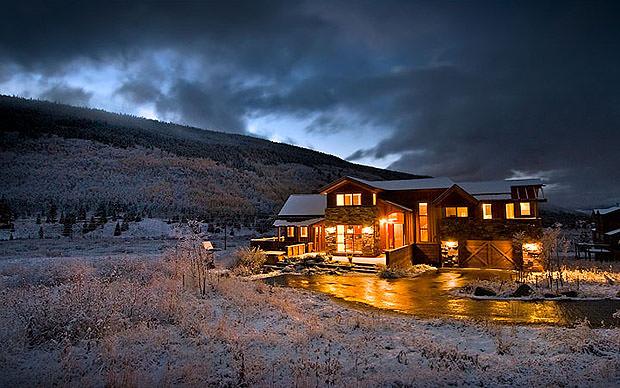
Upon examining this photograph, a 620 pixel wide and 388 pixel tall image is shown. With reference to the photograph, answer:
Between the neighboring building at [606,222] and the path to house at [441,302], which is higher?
the neighboring building at [606,222]

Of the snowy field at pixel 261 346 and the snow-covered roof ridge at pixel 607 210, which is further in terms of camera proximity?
the snow-covered roof ridge at pixel 607 210

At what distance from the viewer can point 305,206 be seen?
4084cm

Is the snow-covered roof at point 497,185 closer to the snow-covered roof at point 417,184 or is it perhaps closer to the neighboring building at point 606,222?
the snow-covered roof at point 417,184

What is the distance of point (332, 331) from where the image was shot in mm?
11523

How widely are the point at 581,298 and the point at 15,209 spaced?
59971 mm

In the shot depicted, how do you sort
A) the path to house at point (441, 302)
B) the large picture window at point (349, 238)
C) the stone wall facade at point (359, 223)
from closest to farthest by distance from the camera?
the path to house at point (441, 302) < the stone wall facade at point (359, 223) < the large picture window at point (349, 238)

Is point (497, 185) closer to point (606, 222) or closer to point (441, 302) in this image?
point (606, 222)

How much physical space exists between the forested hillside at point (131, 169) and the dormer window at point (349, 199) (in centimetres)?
2584

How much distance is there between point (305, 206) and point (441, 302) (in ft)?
81.0

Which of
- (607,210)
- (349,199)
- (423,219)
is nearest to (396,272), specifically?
(349,199)

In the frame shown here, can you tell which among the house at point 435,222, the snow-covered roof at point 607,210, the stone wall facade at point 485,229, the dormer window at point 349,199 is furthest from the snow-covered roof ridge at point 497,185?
the dormer window at point 349,199

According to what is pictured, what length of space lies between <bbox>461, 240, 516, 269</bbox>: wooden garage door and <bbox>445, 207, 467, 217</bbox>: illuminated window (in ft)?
9.77

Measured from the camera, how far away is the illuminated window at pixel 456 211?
3247 centimetres

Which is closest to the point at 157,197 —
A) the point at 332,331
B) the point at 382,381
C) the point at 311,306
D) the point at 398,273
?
the point at 398,273
